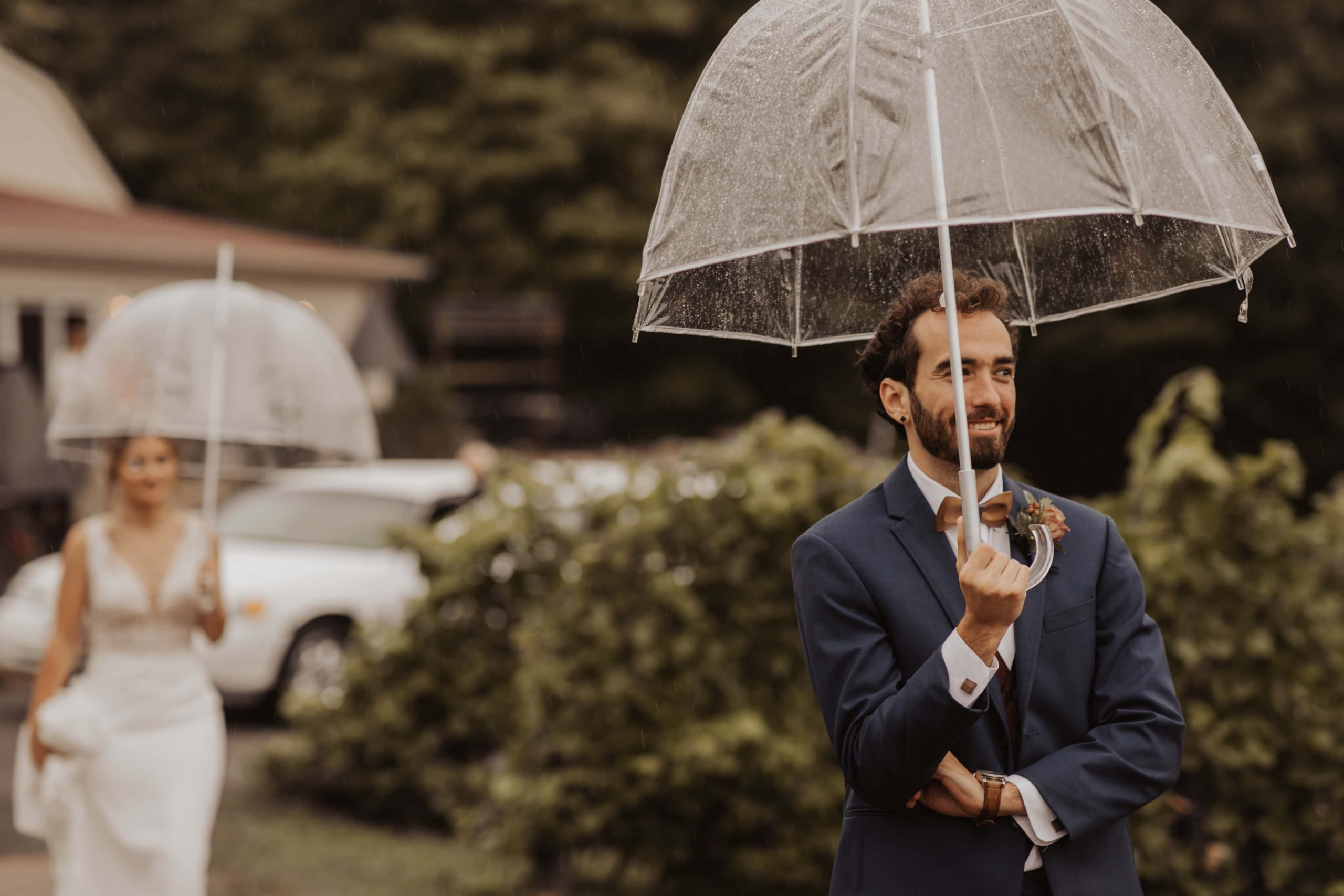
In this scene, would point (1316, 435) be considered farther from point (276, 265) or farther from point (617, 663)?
point (617, 663)

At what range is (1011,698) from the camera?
9.00ft

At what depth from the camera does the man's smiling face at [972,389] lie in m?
2.70

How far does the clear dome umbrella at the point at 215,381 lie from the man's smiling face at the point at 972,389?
Answer: 11.7ft

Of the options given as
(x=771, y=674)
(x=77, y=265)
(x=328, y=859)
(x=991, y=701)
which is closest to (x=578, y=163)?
(x=77, y=265)

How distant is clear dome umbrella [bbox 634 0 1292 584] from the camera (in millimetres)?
2674

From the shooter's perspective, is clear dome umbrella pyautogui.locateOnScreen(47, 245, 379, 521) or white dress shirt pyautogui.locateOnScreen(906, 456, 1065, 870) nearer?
white dress shirt pyautogui.locateOnScreen(906, 456, 1065, 870)

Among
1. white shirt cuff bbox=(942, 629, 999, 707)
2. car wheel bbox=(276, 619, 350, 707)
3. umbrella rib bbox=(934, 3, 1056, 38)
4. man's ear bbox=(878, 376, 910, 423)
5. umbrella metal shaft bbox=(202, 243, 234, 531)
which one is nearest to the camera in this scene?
white shirt cuff bbox=(942, 629, 999, 707)

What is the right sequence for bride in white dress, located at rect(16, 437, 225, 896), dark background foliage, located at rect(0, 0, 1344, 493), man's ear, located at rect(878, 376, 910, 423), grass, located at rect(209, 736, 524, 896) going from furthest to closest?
dark background foliage, located at rect(0, 0, 1344, 493) < grass, located at rect(209, 736, 524, 896) < bride in white dress, located at rect(16, 437, 225, 896) < man's ear, located at rect(878, 376, 910, 423)

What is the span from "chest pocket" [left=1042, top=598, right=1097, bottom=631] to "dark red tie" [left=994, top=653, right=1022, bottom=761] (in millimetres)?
102

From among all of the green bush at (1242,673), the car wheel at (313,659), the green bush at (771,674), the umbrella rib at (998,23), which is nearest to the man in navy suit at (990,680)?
the umbrella rib at (998,23)

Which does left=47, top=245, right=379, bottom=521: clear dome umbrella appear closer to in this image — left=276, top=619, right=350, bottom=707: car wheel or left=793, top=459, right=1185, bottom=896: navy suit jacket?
left=793, top=459, right=1185, bottom=896: navy suit jacket

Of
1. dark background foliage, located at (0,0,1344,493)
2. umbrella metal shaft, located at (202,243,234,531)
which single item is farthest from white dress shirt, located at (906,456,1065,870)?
dark background foliage, located at (0,0,1344,493)

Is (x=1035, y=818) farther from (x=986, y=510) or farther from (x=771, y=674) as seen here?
(x=771, y=674)

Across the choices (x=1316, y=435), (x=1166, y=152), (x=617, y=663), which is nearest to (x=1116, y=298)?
(x=1166, y=152)
